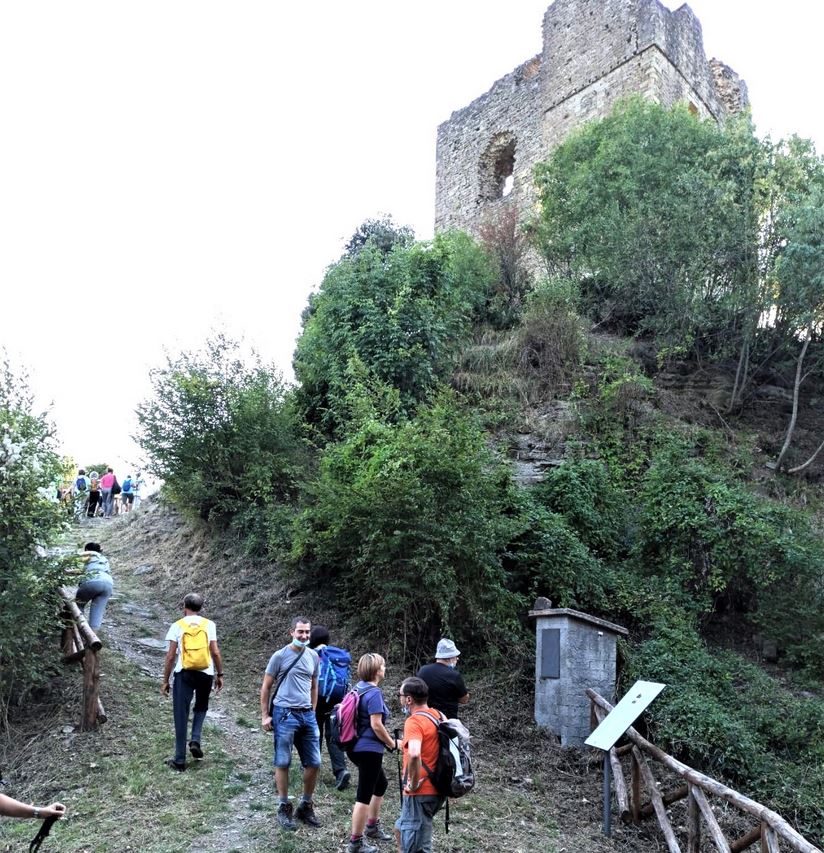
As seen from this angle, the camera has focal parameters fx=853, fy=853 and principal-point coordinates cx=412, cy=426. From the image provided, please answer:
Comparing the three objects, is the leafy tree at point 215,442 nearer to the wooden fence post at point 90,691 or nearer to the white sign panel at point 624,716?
the wooden fence post at point 90,691

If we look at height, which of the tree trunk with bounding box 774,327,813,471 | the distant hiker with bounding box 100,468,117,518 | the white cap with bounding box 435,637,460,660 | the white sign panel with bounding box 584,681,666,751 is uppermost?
the tree trunk with bounding box 774,327,813,471

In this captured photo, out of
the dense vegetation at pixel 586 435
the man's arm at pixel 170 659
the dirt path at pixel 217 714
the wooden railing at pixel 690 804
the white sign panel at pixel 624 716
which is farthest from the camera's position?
the dense vegetation at pixel 586 435

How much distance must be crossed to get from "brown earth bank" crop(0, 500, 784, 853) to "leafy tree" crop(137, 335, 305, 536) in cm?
254

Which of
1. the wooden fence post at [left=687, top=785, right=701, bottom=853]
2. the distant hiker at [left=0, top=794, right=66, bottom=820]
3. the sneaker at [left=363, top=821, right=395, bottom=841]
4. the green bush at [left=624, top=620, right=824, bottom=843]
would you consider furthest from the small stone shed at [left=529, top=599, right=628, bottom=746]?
the distant hiker at [left=0, top=794, right=66, bottom=820]

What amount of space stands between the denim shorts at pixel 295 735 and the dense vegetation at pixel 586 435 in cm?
370

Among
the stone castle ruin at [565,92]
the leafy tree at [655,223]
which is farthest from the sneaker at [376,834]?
the stone castle ruin at [565,92]

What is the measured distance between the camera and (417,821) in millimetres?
4930

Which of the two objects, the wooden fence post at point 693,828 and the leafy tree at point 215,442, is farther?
the leafy tree at point 215,442

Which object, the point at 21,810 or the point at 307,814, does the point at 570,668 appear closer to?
the point at 307,814

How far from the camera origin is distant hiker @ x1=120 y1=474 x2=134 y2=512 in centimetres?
2166

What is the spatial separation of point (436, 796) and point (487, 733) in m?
4.01

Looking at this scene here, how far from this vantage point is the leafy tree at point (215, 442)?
13586mm

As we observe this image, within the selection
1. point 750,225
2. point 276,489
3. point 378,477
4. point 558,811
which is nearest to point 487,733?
point 558,811

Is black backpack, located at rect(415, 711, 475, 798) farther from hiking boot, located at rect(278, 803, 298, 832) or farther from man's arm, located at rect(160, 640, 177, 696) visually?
man's arm, located at rect(160, 640, 177, 696)
